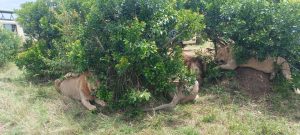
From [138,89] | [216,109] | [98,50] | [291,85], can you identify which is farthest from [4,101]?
[291,85]

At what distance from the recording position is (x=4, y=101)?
6812 mm

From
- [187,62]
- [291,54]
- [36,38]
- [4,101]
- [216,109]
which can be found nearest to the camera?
[216,109]

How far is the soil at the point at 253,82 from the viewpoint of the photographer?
21.8 ft

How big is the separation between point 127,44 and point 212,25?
2.44m

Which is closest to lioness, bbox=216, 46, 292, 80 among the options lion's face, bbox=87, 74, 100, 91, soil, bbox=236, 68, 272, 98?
soil, bbox=236, 68, 272, 98

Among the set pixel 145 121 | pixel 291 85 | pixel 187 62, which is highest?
pixel 187 62

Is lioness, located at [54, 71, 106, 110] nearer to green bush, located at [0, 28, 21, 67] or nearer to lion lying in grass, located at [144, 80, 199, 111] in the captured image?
lion lying in grass, located at [144, 80, 199, 111]

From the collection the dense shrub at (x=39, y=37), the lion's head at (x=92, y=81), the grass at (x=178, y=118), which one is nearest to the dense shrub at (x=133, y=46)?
the lion's head at (x=92, y=81)

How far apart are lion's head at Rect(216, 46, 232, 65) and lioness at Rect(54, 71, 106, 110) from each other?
114 inches

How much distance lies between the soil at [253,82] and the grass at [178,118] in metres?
0.23

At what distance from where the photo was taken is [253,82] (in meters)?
6.79

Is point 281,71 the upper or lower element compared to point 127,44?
lower

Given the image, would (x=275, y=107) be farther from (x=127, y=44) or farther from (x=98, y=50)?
(x=98, y=50)

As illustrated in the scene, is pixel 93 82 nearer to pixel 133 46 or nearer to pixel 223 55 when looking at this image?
pixel 133 46
